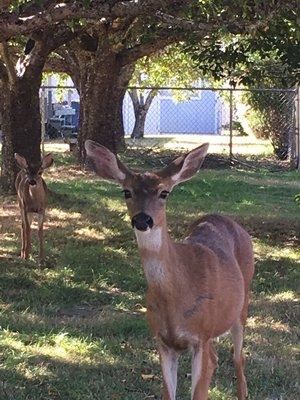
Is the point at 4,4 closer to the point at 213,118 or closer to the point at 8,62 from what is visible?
the point at 8,62

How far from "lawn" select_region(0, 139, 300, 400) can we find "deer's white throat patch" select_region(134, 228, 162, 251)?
1288 mm

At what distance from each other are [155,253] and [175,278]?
210 millimetres

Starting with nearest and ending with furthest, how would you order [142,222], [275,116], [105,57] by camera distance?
1. [142,222]
2. [105,57]
3. [275,116]

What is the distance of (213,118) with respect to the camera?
125 feet

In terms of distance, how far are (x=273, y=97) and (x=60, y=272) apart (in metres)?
16.8

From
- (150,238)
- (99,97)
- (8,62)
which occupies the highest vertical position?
(8,62)

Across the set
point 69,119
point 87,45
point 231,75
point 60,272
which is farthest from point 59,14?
point 69,119

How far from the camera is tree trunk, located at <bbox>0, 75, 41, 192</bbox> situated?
1231 cm

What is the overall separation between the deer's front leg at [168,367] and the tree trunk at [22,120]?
27.0 ft

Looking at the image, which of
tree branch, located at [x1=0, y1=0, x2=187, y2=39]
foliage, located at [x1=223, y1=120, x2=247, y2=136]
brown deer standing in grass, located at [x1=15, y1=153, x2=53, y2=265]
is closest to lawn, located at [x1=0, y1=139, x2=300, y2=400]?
brown deer standing in grass, located at [x1=15, y1=153, x2=53, y2=265]

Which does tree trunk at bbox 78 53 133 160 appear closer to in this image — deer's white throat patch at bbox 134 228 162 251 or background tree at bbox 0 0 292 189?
background tree at bbox 0 0 292 189

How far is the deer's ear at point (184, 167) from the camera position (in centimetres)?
438

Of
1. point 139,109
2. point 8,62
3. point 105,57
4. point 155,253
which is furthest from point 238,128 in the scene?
point 155,253

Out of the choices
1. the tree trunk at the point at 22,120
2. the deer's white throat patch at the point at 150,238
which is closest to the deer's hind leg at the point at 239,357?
the deer's white throat patch at the point at 150,238
